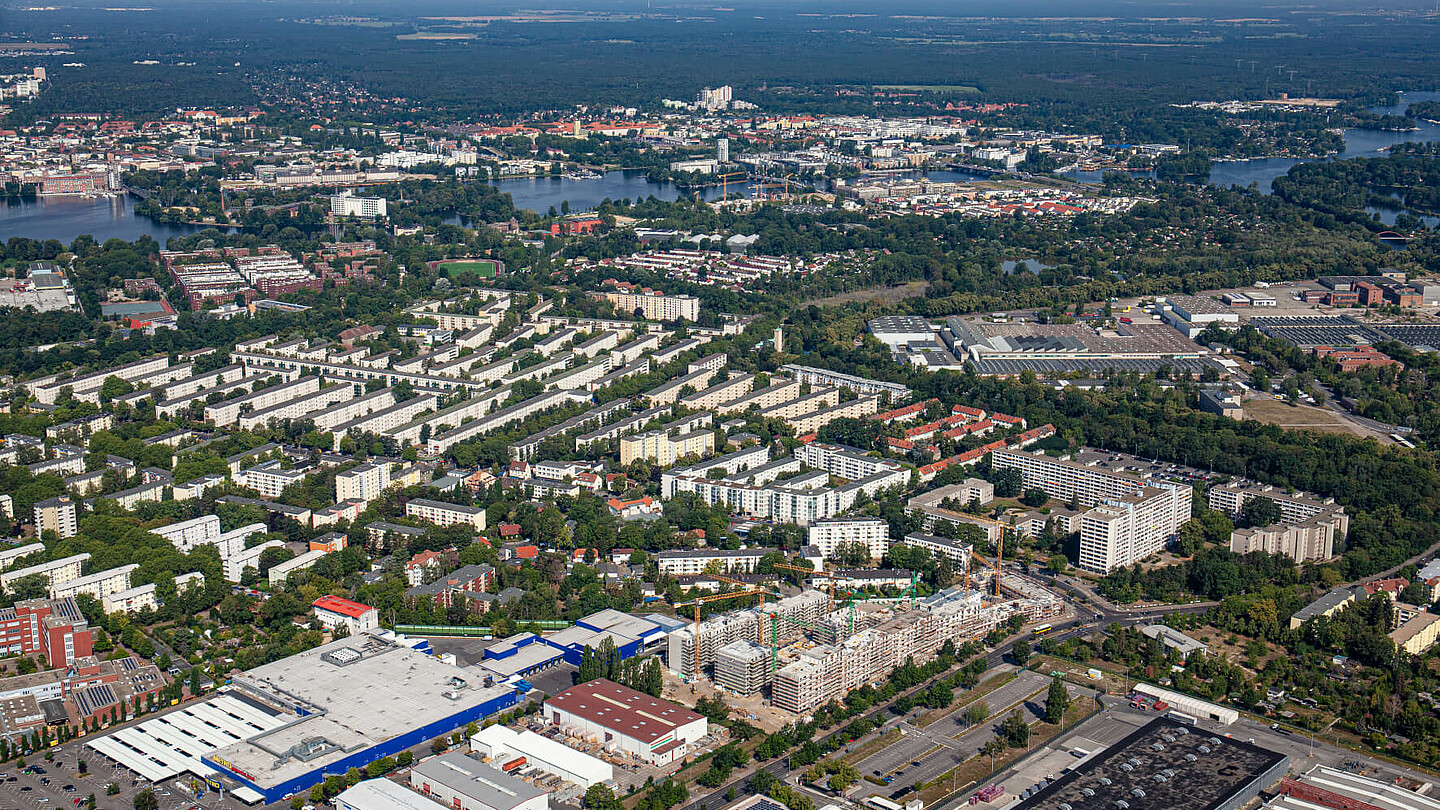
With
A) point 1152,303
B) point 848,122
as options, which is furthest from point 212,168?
point 1152,303

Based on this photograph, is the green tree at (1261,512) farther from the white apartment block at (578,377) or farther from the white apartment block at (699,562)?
the white apartment block at (578,377)

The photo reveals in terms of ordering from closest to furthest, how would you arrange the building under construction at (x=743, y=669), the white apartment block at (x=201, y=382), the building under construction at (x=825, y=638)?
the building under construction at (x=825, y=638), the building under construction at (x=743, y=669), the white apartment block at (x=201, y=382)

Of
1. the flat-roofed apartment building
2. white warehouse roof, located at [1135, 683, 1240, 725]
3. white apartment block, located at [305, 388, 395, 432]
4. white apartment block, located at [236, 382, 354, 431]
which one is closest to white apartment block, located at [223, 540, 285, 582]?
white apartment block, located at [305, 388, 395, 432]

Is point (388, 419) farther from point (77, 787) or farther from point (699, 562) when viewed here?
point (77, 787)

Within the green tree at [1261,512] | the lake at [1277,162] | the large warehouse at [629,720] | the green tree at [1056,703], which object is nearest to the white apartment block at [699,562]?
the large warehouse at [629,720]

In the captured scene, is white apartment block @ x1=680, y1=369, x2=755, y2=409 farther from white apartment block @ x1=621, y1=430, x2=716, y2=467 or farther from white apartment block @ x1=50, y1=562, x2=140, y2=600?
white apartment block @ x1=50, y1=562, x2=140, y2=600

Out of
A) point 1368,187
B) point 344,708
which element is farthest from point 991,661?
point 1368,187
